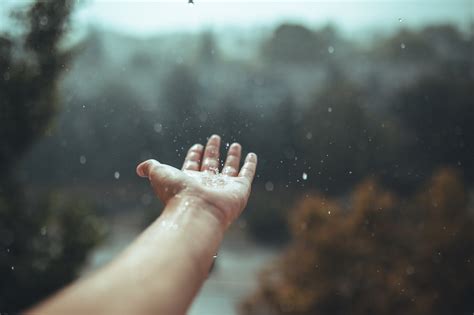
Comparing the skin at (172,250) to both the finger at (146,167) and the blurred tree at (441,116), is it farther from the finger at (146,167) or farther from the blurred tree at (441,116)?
the blurred tree at (441,116)

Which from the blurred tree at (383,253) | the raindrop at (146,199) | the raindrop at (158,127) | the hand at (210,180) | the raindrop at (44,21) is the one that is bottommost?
the hand at (210,180)

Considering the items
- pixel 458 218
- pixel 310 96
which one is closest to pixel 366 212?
pixel 458 218

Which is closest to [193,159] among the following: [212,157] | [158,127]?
[212,157]

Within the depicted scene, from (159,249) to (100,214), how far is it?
217cm

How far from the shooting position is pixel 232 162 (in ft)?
3.05

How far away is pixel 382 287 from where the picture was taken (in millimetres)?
2197

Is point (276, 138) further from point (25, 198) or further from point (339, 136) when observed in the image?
point (25, 198)

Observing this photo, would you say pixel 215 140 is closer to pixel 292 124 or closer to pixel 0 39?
pixel 292 124

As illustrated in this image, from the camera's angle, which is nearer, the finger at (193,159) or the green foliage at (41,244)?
the finger at (193,159)

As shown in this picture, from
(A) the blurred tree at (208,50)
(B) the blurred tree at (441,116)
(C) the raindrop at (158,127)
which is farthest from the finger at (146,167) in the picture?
(B) the blurred tree at (441,116)

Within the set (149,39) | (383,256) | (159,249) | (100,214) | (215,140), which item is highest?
(149,39)

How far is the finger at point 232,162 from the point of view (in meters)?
0.90

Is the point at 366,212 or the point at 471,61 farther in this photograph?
the point at 471,61

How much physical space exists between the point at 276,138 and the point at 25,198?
135 cm
